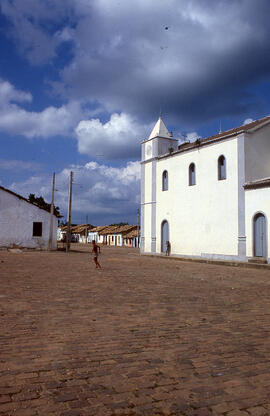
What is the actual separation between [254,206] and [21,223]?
64.5 feet

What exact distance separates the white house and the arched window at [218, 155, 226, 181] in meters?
16.2

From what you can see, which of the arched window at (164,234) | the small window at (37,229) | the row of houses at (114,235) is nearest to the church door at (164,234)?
the arched window at (164,234)

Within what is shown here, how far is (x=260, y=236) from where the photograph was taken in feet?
68.3

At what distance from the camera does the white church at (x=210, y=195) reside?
2142cm

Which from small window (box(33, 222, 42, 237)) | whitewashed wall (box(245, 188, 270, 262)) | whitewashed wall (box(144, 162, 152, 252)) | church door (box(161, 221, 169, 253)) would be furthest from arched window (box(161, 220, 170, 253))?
small window (box(33, 222, 42, 237))

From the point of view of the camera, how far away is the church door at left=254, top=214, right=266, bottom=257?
67.5ft

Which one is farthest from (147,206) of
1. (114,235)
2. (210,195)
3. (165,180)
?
(114,235)

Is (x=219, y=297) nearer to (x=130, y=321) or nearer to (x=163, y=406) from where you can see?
(x=130, y=321)

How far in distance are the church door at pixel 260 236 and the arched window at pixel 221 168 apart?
405 centimetres

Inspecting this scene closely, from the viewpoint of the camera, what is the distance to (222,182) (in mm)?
23688

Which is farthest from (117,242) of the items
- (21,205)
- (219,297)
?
(219,297)

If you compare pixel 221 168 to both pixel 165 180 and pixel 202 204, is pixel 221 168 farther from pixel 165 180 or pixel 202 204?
pixel 165 180

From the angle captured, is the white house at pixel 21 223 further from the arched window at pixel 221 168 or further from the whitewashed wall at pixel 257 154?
the whitewashed wall at pixel 257 154

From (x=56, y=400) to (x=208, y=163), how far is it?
76.1ft
